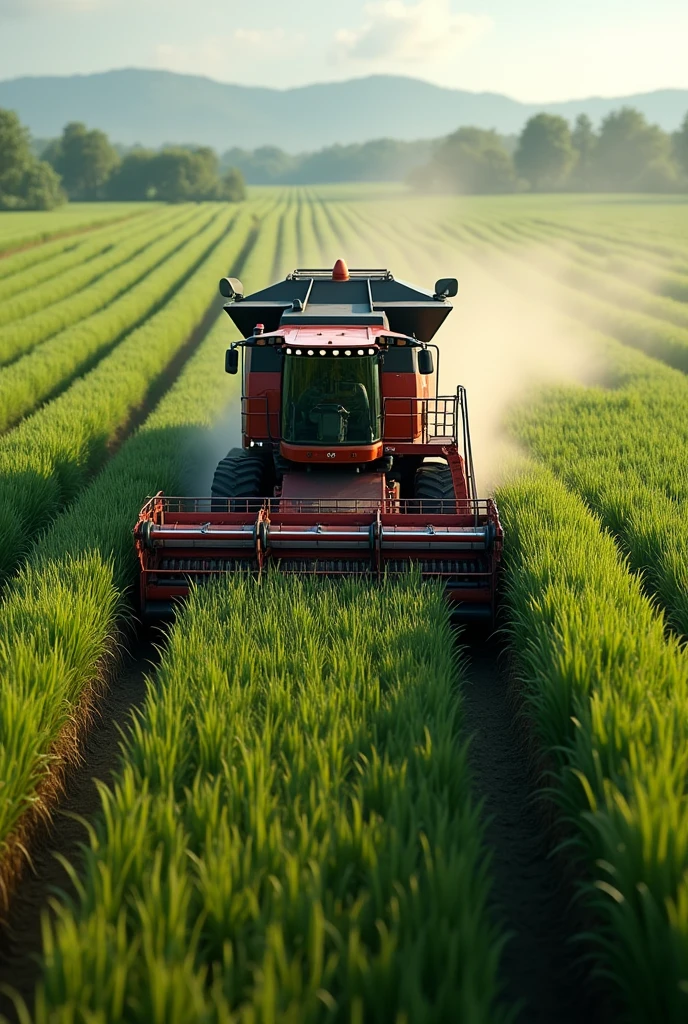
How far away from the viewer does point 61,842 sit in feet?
19.6

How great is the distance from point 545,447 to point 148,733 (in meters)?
9.29

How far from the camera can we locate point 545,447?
13.7m

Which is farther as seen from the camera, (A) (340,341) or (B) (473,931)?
(A) (340,341)

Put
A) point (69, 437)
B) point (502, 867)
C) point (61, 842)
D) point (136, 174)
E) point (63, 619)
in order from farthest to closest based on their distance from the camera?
1. point (136, 174)
2. point (69, 437)
3. point (63, 619)
4. point (61, 842)
5. point (502, 867)

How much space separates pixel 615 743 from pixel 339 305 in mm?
7408

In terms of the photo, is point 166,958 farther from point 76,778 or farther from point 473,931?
point 76,778

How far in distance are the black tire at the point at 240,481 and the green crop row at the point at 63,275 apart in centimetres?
1806

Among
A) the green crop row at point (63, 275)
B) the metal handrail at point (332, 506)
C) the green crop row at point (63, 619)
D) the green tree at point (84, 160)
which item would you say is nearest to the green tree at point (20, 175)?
the green tree at point (84, 160)

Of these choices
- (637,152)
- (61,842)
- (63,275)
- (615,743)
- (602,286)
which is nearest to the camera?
(615,743)

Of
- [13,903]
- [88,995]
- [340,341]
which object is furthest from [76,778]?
[340,341]

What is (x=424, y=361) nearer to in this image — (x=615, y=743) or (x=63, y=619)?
(x=63, y=619)

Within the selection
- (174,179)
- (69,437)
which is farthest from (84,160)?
(69,437)

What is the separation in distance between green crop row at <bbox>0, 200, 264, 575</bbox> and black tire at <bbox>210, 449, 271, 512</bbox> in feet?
6.81

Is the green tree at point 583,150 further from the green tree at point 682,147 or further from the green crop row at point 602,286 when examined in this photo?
the green crop row at point 602,286
